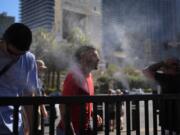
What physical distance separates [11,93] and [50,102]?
0.32 m

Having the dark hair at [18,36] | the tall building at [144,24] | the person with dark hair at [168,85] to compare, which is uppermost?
the tall building at [144,24]

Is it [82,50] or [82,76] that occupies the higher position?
[82,50]

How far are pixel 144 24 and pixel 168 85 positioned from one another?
223 cm

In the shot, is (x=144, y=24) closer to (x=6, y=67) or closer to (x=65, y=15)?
(x=65, y=15)

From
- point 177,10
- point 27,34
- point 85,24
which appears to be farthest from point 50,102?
point 85,24

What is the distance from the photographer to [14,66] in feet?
10.0

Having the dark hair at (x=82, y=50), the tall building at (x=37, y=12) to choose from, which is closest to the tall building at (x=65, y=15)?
the tall building at (x=37, y=12)

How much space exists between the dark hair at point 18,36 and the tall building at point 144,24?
3333mm

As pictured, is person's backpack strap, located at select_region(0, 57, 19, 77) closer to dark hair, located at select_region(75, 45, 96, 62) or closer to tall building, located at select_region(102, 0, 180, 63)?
dark hair, located at select_region(75, 45, 96, 62)

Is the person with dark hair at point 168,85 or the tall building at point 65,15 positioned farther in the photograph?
the tall building at point 65,15

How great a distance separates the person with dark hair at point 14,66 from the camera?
9.59 feet

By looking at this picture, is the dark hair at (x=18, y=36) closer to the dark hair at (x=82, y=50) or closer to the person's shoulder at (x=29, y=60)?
the person's shoulder at (x=29, y=60)

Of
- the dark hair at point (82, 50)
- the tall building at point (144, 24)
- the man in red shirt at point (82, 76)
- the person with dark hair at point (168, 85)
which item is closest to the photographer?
the man in red shirt at point (82, 76)

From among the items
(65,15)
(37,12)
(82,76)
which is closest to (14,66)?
(82,76)
